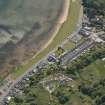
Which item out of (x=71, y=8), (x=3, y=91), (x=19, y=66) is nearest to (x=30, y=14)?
(x=71, y=8)

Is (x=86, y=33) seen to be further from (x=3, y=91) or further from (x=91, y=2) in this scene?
(x=3, y=91)

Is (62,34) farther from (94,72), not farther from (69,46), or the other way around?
(94,72)

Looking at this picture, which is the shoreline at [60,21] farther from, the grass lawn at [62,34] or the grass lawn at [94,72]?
the grass lawn at [94,72]

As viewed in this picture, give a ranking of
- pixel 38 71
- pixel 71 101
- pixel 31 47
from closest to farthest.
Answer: pixel 71 101 → pixel 38 71 → pixel 31 47

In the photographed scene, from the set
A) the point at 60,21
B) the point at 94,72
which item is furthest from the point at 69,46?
the point at 94,72

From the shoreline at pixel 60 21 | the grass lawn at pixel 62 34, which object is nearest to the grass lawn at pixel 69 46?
the grass lawn at pixel 62 34
